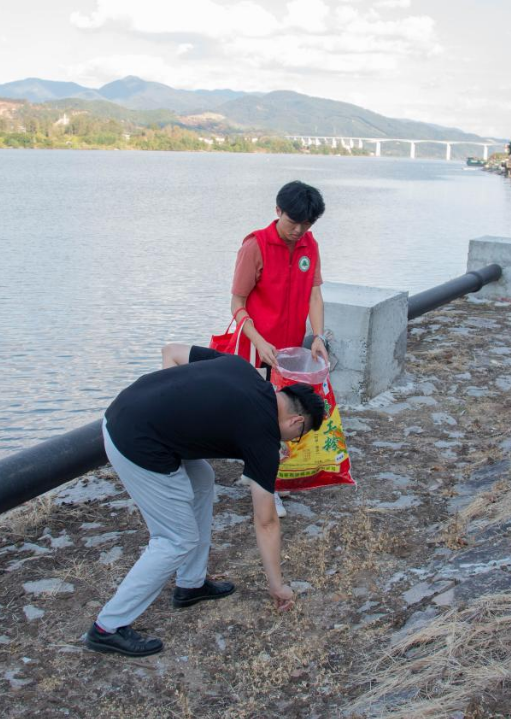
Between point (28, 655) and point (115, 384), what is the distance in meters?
7.85

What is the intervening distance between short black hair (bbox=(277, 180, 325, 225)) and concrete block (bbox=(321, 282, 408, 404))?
88.2 inches

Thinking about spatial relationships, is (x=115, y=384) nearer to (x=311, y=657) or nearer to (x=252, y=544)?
(x=252, y=544)

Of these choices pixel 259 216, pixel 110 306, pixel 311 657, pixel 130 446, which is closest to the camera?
pixel 130 446

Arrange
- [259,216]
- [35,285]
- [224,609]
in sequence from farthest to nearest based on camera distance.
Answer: [259,216] < [35,285] < [224,609]

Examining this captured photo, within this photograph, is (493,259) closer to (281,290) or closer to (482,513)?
(482,513)

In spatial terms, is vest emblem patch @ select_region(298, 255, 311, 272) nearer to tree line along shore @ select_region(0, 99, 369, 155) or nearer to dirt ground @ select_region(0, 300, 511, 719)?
dirt ground @ select_region(0, 300, 511, 719)

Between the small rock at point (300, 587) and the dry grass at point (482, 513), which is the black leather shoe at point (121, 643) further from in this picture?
the dry grass at point (482, 513)

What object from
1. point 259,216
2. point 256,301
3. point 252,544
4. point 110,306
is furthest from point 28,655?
point 259,216

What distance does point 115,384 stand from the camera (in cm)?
1127

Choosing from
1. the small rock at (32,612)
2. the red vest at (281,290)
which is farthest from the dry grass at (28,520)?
the red vest at (281,290)

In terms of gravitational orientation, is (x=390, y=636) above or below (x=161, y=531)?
below

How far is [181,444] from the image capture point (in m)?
3.28

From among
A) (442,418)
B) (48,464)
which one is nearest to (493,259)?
(442,418)

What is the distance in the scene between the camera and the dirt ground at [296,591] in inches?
128
